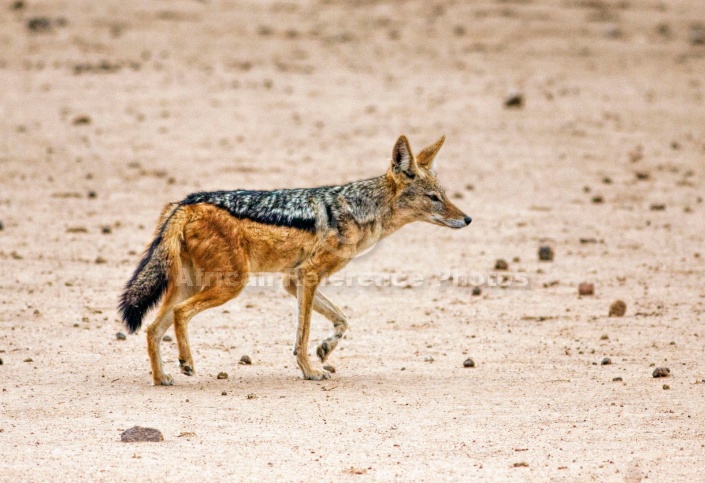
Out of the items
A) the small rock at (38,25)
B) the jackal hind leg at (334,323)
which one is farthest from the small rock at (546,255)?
the small rock at (38,25)

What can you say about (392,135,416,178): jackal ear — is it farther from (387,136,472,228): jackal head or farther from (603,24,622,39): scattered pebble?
(603,24,622,39): scattered pebble

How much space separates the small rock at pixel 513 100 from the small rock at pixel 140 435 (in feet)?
39.3

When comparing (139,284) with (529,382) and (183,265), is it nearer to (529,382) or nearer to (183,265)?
(183,265)

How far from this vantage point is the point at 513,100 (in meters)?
17.3

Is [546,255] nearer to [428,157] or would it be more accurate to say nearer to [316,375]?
[428,157]

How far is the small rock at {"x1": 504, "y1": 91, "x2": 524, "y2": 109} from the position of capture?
56.7 ft

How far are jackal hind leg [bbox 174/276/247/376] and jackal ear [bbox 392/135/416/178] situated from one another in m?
1.61

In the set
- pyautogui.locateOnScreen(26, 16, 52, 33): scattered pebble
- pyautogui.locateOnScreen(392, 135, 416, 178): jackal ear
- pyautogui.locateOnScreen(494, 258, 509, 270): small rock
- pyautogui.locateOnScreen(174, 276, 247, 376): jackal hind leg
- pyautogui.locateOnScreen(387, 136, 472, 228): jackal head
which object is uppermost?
pyautogui.locateOnScreen(26, 16, 52, 33): scattered pebble

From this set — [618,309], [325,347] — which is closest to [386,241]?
[618,309]

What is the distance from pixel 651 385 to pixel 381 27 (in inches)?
587

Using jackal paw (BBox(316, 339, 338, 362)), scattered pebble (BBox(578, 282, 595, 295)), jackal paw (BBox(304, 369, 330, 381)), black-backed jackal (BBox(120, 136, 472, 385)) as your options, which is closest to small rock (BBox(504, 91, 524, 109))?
scattered pebble (BBox(578, 282, 595, 295))

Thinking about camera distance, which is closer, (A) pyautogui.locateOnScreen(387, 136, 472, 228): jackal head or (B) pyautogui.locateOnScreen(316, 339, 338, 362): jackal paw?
(B) pyautogui.locateOnScreen(316, 339, 338, 362): jackal paw

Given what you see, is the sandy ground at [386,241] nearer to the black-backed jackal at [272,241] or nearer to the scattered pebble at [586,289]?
the scattered pebble at [586,289]

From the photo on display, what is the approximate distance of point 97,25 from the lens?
67.4 ft
